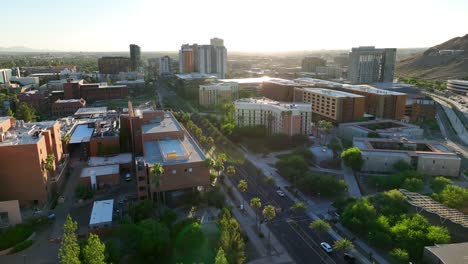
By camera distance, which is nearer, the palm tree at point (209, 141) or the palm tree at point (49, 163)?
the palm tree at point (49, 163)

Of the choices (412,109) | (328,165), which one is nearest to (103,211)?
(328,165)

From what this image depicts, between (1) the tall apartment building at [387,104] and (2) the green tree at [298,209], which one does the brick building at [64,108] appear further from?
(1) the tall apartment building at [387,104]

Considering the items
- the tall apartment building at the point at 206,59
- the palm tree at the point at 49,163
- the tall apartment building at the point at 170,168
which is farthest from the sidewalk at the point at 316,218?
the tall apartment building at the point at 206,59

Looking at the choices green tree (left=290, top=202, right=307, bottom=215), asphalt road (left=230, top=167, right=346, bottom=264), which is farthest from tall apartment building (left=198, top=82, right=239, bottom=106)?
green tree (left=290, top=202, right=307, bottom=215)

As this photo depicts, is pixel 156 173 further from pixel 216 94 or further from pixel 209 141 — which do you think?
pixel 216 94

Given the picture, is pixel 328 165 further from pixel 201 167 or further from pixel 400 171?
pixel 201 167

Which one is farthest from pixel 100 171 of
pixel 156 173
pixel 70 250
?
pixel 70 250
